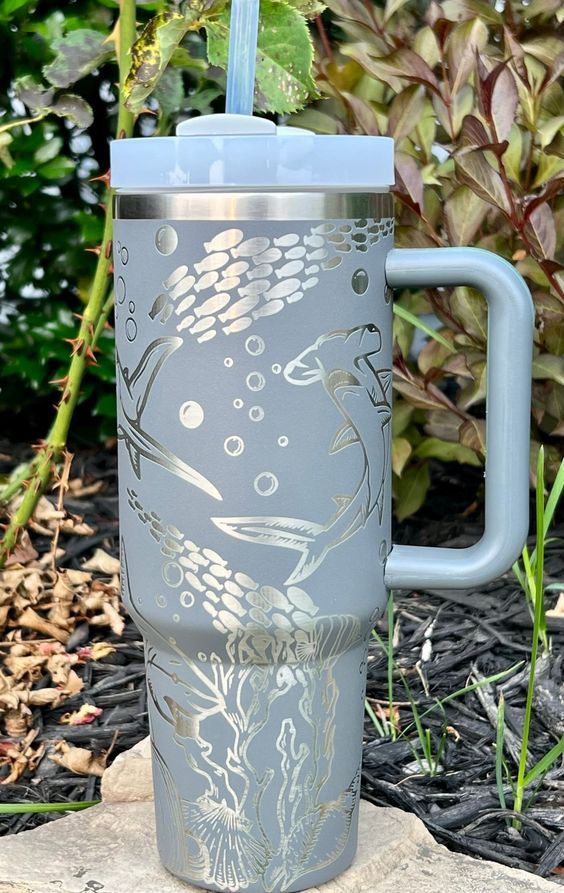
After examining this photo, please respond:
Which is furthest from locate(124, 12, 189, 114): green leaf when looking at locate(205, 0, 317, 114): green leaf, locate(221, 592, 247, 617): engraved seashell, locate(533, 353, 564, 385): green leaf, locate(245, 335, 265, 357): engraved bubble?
locate(533, 353, 564, 385): green leaf

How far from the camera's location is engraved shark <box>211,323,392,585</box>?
132cm

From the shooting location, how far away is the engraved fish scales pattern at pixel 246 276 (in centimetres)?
128

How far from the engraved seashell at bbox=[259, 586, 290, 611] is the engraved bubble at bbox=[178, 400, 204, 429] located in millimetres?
196

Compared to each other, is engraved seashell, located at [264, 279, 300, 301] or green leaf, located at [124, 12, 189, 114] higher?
green leaf, located at [124, 12, 189, 114]

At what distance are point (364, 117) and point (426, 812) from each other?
122 centimetres

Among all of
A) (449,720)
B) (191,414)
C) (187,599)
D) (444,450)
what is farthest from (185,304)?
(444,450)

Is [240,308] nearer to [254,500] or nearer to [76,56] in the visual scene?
[254,500]

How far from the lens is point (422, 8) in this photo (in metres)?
2.49

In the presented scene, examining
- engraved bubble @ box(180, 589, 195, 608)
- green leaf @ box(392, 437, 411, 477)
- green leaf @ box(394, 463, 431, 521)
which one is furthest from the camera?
green leaf @ box(394, 463, 431, 521)

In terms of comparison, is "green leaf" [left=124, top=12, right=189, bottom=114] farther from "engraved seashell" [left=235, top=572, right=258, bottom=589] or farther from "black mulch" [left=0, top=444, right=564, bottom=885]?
"black mulch" [left=0, top=444, right=564, bottom=885]

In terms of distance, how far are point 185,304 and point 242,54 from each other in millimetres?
304

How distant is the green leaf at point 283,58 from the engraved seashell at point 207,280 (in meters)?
0.40

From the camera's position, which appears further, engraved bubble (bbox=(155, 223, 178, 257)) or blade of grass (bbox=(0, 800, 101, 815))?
blade of grass (bbox=(0, 800, 101, 815))

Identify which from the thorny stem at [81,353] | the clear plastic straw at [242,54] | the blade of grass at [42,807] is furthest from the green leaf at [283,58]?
the blade of grass at [42,807]
